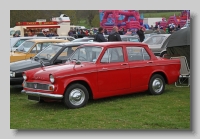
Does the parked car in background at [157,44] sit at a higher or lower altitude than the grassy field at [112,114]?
higher

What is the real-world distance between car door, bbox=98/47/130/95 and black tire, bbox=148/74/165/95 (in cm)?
88

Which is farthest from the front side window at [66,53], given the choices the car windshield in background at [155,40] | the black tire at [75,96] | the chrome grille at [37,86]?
the car windshield in background at [155,40]

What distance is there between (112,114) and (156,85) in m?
2.46

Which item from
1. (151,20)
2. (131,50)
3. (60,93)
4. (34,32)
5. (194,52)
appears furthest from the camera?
(151,20)

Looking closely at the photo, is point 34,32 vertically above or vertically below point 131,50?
above

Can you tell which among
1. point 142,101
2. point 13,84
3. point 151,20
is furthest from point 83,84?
point 151,20

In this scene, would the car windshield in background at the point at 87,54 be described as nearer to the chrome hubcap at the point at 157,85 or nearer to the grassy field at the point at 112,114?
the grassy field at the point at 112,114

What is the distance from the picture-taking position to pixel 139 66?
9.14 meters

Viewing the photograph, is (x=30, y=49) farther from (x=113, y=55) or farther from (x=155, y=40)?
(x=155, y=40)

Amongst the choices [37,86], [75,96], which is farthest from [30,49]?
[75,96]

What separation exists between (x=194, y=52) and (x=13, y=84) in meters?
5.37

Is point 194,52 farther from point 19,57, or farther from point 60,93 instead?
point 19,57

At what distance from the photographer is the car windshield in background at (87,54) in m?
8.74

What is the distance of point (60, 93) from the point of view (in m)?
7.86
